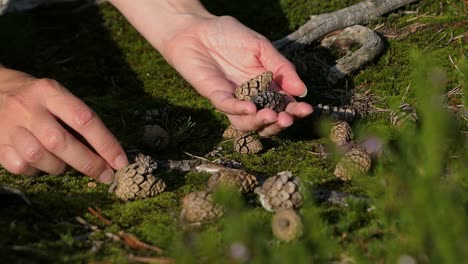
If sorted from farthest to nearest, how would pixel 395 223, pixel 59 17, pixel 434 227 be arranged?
pixel 59 17
pixel 395 223
pixel 434 227

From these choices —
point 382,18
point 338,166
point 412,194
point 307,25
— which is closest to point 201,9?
point 307,25

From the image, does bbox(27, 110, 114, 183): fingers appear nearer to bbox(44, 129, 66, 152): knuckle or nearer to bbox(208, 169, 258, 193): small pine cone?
bbox(44, 129, 66, 152): knuckle

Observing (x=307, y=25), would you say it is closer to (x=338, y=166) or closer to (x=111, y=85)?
(x=111, y=85)

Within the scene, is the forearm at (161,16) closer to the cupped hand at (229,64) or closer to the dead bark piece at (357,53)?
the cupped hand at (229,64)

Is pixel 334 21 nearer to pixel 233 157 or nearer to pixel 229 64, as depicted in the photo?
pixel 229 64

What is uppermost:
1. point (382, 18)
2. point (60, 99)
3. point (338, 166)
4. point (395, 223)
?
point (60, 99)

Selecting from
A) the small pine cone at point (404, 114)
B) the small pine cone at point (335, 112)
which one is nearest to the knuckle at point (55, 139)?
the small pine cone at point (335, 112)
